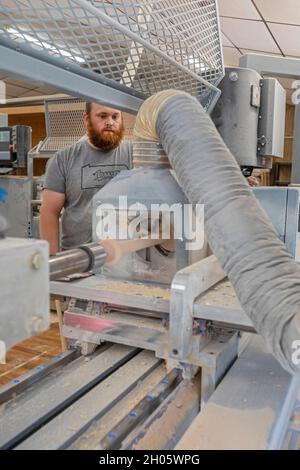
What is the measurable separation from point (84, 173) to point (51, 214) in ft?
0.90

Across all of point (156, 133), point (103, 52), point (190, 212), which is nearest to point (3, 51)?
point (103, 52)

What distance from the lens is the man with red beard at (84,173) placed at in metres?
1.94

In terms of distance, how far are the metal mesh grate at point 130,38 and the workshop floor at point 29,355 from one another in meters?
1.95

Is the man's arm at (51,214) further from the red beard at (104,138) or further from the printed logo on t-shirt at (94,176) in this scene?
the red beard at (104,138)

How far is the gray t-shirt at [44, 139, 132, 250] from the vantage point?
1946 millimetres

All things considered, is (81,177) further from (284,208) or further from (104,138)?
(284,208)

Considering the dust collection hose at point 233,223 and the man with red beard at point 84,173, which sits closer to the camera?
the dust collection hose at point 233,223

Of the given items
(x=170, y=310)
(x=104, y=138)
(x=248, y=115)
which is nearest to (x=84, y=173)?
(x=104, y=138)

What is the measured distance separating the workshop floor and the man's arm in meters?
0.80

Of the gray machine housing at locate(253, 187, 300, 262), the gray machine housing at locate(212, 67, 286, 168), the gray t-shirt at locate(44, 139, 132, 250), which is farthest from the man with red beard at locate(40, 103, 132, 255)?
the gray machine housing at locate(253, 187, 300, 262)

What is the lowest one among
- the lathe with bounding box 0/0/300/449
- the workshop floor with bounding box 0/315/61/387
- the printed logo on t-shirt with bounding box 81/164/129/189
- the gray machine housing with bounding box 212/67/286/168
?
the workshop floor with bounding box 0/315/61/387

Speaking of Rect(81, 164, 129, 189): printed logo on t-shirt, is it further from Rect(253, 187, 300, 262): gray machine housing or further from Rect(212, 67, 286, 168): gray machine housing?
Rect(253, 187, 300, 262): gray machine housing

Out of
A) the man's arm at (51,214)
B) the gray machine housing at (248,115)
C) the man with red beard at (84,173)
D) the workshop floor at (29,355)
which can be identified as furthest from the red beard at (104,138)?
the workshop floor at (29,355)

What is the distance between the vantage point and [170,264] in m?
1.02
